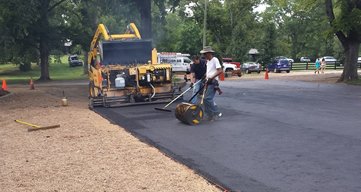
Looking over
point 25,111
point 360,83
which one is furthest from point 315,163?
point 360,83

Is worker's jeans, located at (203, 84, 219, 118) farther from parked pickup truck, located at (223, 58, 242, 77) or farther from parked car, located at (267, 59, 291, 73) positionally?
parked car, located at (267, 59, 291, 73)

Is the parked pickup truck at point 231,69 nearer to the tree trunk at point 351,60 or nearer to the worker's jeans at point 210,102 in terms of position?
the tree trunk at point 351,60

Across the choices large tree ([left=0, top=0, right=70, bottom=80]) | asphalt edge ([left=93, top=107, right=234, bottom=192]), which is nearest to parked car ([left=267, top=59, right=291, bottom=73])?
large tree ([left=0, top=0, right=70, bottom=80])

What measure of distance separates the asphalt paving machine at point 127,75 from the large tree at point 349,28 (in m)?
15.4

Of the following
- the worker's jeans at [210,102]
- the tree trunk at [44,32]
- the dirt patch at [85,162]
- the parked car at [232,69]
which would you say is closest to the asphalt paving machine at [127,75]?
the dirt patch at [85,162]

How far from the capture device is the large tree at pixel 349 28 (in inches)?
1079

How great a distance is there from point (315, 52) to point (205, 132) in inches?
3217

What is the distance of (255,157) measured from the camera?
731cm

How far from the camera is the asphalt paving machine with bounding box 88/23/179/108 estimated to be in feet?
51.5

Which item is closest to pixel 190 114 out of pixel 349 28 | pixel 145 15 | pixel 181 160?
pixel 181 160

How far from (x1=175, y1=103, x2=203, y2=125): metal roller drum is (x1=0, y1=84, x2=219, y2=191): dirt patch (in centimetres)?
147

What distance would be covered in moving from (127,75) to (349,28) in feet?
55.7

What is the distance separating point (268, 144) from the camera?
8.29 metres

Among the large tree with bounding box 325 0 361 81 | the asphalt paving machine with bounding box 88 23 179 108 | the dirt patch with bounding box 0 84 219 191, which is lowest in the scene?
the dirt patch with bounding box 0 84 219 191
